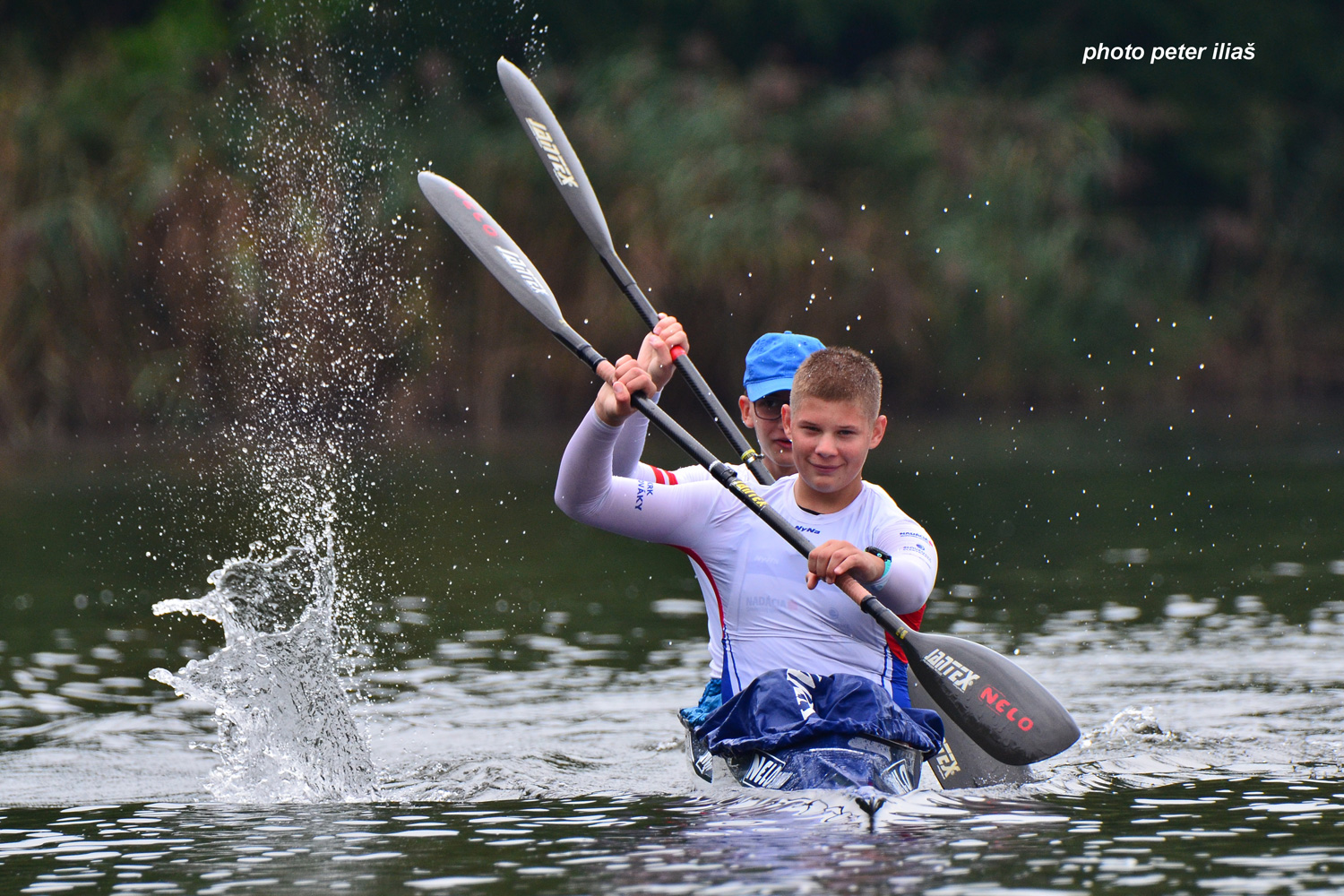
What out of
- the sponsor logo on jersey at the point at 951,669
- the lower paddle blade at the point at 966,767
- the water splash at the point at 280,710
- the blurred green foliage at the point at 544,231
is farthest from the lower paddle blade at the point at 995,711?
the blurred green foliage at the point at 544,231

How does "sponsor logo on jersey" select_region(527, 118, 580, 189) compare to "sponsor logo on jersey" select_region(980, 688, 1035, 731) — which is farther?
"sponsor logo on jersey" select_region(527, 118, 580, 189)

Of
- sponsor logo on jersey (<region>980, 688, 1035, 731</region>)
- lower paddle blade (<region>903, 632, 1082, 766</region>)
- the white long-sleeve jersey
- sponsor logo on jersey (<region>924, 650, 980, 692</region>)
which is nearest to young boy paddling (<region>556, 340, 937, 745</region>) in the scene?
the white long-sleeve jersey

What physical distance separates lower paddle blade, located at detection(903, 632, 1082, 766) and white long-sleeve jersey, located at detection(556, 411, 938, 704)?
22cm

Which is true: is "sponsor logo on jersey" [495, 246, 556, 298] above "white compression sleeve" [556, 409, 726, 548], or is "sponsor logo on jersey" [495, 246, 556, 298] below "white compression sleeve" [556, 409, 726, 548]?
above

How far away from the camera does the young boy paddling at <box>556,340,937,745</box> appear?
5.23 meters

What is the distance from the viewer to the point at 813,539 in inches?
211

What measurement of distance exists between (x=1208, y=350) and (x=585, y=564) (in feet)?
43.0

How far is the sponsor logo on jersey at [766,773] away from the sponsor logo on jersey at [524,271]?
2004 millimetres

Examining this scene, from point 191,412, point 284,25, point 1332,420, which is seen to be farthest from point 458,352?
point 1332,420

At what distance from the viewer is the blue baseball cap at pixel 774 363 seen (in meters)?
6.12

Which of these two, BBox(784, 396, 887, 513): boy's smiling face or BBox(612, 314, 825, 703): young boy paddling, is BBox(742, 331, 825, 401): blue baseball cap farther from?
BBox(784, 396, 887, 513): boy's smiling face

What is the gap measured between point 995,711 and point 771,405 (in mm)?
1232

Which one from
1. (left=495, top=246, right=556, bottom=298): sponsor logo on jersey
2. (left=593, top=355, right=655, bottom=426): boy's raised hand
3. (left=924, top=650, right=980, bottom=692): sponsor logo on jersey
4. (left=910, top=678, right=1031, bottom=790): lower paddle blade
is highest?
(left=495, top=246, right=556, bottom=298): sponsor logo on jersey

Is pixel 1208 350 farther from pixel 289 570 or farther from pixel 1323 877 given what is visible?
pixel 1323 877
